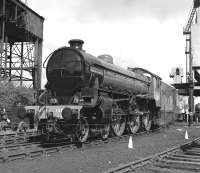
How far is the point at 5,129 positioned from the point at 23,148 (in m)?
7.30

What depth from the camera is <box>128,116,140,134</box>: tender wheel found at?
17970mm

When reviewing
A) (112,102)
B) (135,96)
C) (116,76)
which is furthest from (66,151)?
(135,96)

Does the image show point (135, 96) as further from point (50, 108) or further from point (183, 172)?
point (183, 172)

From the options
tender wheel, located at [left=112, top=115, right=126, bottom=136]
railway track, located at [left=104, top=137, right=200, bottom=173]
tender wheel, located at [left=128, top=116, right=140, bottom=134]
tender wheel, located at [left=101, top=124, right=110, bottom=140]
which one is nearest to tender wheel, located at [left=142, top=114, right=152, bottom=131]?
tender wheel, located at [left=128, top=116, right=140, bottom=134]

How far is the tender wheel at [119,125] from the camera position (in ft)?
52.4

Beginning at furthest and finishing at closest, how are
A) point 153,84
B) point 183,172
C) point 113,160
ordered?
point 153,84 < point 113,160 < point 183,172

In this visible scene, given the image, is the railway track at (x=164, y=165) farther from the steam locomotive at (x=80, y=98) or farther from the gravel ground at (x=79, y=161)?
the steam locomotive at (x=80, y=98)

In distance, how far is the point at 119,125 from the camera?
16812 millimetres

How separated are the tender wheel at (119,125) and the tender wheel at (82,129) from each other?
2.68m

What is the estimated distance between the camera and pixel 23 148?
11.4 metres

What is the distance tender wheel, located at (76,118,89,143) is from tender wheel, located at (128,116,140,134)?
16.5ft

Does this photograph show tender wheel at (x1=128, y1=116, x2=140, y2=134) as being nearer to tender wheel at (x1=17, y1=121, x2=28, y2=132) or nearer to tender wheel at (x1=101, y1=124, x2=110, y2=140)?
tender wheel at (x1=101, y1=124, x2=110, y2=140)

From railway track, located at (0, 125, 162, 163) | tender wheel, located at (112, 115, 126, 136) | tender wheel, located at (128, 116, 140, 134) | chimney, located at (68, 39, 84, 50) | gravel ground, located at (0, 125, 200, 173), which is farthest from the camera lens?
tender wheel, located at (128, 116, 140, 134)

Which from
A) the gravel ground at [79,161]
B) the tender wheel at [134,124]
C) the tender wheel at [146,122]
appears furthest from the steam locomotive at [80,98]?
the tender wheel at [146,122]
